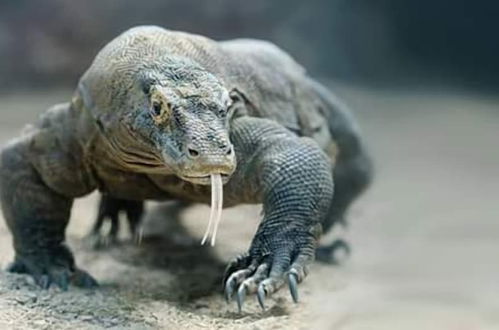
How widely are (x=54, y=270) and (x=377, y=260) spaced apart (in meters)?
1.60

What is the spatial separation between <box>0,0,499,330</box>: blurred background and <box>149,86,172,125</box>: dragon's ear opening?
A: 2.51 feet

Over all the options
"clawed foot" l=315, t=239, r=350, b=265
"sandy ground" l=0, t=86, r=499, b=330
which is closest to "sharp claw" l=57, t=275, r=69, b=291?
"sandy ground" l=0, t=86, r=499, b=330

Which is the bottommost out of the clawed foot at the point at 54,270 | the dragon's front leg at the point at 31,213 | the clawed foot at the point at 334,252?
the clawed foot at the point at 334,252

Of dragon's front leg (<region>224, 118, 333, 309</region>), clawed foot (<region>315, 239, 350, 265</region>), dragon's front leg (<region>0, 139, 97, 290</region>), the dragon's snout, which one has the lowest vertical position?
clawed foot (<region>315, 239, 350, 265</region>)

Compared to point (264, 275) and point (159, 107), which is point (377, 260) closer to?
point (264, 275)

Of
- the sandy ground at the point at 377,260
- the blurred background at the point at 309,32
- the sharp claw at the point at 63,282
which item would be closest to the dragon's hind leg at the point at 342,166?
the sandy ground at the point at 377,260

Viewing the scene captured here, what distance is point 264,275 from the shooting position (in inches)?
150

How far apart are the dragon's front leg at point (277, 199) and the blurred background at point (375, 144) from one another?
0.16 metres

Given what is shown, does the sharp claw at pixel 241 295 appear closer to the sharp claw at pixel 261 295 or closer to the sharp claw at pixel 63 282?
the sharp claw at pixel 261 295

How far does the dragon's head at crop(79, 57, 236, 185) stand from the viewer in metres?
3.37

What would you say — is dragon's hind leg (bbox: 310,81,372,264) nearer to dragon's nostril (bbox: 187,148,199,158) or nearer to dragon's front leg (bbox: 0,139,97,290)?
dragon's front leg (bbox: 0,139,97,290)

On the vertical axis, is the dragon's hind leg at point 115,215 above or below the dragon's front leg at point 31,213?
below

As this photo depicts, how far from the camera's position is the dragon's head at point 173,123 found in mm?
3371

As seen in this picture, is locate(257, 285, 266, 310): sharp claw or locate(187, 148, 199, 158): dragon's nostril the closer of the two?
locate(187, 148, 199, 158): dragon's nostril
